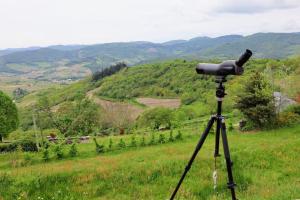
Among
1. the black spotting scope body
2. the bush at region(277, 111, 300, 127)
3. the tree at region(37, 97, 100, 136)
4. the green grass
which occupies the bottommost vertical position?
the tree at region(37, 97, 100, 136)

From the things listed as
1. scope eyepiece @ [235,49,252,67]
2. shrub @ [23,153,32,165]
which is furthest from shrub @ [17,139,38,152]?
scope eyepiece @ [235,49,252,67]

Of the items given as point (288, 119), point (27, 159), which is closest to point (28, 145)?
point (27, 159)

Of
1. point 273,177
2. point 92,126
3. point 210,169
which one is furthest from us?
point 92,126

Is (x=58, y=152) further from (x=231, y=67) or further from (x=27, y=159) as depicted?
(x=231, y=67)

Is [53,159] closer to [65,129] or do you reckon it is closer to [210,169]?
[210,169]

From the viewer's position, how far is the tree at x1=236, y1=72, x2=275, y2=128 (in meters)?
33.5

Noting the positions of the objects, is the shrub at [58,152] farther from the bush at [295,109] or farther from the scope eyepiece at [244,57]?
the scope eyepiece at [244,57]

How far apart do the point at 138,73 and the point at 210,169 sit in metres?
161

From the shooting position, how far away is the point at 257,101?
34.3 m

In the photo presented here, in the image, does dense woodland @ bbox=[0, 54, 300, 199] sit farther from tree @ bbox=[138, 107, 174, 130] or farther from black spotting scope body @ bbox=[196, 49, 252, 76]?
black spotting scope body @ bbox=[196, 49, 252, 76]

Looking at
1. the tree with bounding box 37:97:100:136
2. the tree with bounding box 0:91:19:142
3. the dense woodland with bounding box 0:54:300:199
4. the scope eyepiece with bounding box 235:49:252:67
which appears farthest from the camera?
the tree with bounding box 37:97:100:136

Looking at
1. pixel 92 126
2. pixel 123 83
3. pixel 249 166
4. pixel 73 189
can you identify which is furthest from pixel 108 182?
pixel 123 83

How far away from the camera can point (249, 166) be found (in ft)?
41.2

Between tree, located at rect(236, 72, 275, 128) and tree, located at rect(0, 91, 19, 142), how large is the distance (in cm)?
3929
